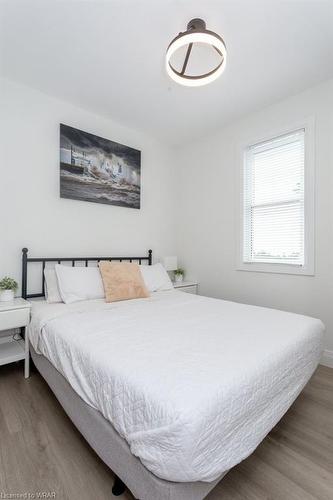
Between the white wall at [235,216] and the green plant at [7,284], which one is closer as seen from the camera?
the green plant at [7,284]

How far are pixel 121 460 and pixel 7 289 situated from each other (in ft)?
5.88

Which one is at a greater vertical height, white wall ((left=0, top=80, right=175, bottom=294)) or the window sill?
white wall ((left=0, top=80, right=175, bottom=294))

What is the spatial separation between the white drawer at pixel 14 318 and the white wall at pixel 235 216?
225 centimetres

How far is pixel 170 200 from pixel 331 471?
3319mm

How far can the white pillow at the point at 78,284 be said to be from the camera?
2326mm

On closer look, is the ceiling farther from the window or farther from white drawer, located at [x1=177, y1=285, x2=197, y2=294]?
white drawer, located at [x1=177, y1=285, x2=197, y2=294]

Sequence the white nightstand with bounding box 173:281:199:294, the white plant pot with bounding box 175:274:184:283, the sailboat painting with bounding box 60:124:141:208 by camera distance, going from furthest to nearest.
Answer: the white plant pot with bounding box 175:274:184:283 → the white nightstand with bounding box 173:281:199:294 → the sailboat painting with bounding box 60:124:141:208

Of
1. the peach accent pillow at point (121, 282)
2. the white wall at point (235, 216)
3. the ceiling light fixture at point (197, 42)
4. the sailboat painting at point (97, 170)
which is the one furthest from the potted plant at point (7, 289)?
the white wall at point (235, 216)

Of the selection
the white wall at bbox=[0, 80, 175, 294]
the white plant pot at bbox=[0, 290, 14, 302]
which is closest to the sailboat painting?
the white wall at bbox=[0, 80, 175, 294]

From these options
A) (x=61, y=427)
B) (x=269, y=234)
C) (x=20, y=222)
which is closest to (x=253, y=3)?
(x=269, y=234)

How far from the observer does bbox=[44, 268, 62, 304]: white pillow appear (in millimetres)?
2303

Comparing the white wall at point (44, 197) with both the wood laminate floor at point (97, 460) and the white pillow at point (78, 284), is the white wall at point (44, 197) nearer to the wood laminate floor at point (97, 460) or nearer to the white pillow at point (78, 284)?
the white pillow at point (78, 284)

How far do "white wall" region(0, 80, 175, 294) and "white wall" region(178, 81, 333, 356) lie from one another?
848 mm

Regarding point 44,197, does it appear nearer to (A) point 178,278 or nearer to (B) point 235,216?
(A) point 178,278
